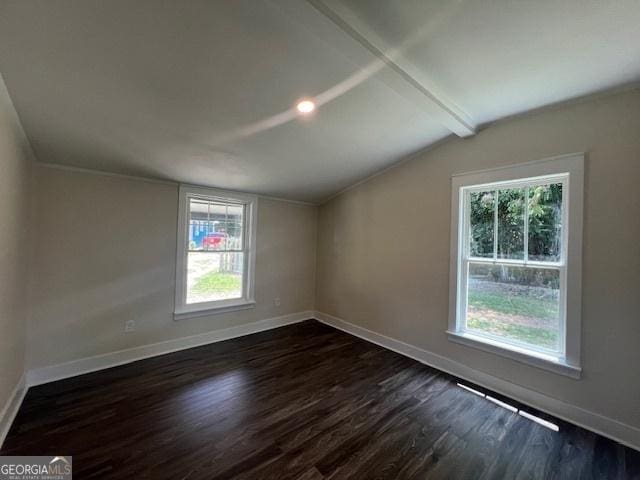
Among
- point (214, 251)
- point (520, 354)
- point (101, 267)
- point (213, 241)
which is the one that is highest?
A: point (213, 241)

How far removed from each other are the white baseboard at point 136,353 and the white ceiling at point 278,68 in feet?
6.27

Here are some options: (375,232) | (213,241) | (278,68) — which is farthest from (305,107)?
(213,241)

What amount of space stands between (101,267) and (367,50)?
310 centimetres

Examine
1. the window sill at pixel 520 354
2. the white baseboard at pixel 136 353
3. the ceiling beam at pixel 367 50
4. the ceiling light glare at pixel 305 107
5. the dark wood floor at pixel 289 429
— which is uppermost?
the ceiling beam at pixel 367 50

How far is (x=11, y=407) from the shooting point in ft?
6.30

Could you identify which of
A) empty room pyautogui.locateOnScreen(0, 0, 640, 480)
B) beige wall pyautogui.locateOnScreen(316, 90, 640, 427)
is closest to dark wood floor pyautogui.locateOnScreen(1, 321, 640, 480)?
empty room pyautogui.locateOnScreen(0, 0, 640, 480)

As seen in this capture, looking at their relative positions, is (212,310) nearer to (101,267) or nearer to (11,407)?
(101,267)

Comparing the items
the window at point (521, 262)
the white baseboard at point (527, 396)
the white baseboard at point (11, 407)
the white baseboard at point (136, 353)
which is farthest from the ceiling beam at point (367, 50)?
the white baseboard at point (136, 353)

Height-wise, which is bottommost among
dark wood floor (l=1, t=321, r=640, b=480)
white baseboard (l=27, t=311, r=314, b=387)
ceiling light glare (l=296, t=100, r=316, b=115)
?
dark wood floor (l=1, t=321, r=640, b=480)

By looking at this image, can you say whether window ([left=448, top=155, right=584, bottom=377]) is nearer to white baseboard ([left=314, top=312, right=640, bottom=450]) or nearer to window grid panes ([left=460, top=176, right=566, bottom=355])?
window grid panes ([left=460, top=176, right=566, bottom=355])

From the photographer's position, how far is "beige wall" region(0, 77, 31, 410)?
1606 mm

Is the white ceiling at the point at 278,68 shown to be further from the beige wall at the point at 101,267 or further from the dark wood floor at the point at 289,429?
the dark wood floor at the point at 289,429

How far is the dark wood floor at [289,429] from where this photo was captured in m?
1.60

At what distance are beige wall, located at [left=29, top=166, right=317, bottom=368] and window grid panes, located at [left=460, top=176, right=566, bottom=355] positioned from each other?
3.08 metres
